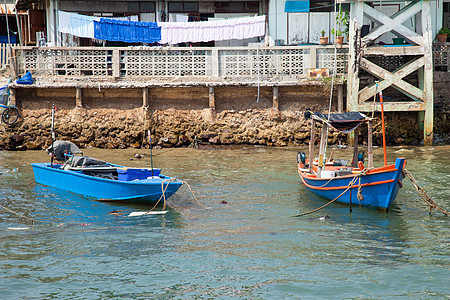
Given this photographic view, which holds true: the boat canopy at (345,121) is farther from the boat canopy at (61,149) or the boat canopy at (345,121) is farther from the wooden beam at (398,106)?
the boat canopy at (61,149)

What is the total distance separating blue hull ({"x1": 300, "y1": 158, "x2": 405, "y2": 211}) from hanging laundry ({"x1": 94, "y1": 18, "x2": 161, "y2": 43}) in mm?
11239

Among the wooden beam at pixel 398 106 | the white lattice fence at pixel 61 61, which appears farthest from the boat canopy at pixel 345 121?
the white lattice fence at pixel 61 61

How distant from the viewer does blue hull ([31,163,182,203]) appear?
1201 cm

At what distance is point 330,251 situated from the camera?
9.27 meters

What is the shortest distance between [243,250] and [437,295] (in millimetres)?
3324

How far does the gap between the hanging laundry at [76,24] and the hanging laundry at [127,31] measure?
0.84 feet

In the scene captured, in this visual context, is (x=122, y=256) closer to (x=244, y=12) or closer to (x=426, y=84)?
(x=426, y=84)

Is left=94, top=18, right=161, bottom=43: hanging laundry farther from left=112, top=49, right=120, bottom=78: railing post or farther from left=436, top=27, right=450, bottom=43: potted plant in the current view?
left=436, top=27, right=450, bottom=43: potted plant

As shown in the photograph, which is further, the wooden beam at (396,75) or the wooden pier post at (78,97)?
the wooden pier post at (78,97)

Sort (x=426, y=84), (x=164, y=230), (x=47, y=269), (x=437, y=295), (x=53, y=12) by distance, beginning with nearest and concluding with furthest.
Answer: (x=437, y=295) < (x=47, y=269) < (x=164, y=230) < (x=426, y=84) < (x=53, y=12)

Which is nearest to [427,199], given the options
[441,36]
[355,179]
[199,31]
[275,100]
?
[355,179]

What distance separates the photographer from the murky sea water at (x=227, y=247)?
795 cm

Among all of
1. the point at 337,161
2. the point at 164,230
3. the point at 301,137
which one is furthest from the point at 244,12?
the point at 164,230

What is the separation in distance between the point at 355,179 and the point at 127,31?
12911 millimetres
